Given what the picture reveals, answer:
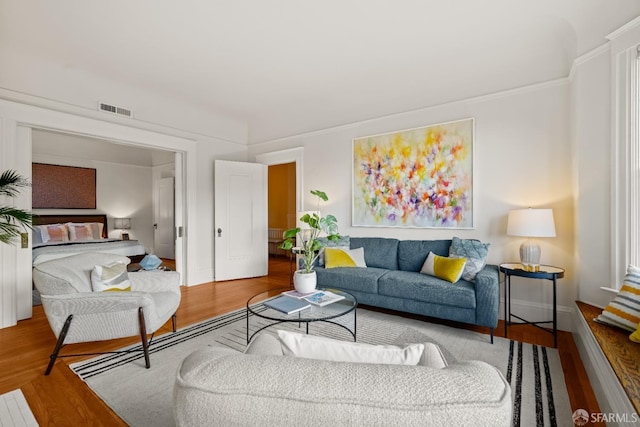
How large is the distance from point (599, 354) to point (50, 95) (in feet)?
18.1

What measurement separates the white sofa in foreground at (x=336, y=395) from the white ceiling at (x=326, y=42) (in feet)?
8.81

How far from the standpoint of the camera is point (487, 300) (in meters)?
2.74

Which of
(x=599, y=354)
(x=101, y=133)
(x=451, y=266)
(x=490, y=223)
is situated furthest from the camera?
(x=101, y=133)

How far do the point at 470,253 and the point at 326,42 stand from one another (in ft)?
8.61

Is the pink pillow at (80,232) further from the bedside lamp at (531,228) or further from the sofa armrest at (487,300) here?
the bedside lamp at (531,228)

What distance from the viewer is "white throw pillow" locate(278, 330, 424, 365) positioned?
3.07ft

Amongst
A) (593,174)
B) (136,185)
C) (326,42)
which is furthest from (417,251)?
(136,185)

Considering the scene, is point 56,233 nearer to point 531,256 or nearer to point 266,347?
point 266,347

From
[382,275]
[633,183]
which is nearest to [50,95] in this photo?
[382,275]

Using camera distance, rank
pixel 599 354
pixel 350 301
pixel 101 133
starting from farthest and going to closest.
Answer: pixel 101 133 → pixel 350 301 → pixel 599 354

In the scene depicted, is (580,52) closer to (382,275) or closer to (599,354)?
(599,354)

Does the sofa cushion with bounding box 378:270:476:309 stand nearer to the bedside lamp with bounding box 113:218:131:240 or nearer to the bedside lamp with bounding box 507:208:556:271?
the bedside lamp with bounding box 507:208:556:271

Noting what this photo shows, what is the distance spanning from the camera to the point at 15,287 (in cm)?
323

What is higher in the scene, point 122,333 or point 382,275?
point 382,275
